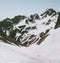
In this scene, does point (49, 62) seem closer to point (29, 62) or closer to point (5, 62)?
point (29, 62)

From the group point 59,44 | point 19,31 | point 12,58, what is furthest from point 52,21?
point 12,58

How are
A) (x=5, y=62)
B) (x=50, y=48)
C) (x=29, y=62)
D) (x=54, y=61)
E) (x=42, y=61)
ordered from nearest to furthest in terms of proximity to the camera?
(x=5, y=62)
(x=29, y=62)
(x=42, y=61)
(x=54, y=61)
(x=50, y=48)

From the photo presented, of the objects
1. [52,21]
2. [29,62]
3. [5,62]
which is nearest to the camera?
[5,62]

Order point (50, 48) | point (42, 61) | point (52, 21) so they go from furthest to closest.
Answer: point (52, 21) → point (50, 48) → point (42, 61)

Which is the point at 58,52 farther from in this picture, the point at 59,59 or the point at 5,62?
the point at 5,62

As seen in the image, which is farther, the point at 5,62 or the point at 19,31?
the point at 19,31

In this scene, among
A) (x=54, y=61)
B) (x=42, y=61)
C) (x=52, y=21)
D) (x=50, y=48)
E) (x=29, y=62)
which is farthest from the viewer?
(x=52, y=21)

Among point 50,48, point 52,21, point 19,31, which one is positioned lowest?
point 19,31

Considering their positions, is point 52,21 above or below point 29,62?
below

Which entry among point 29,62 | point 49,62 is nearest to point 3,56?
point 29,62
